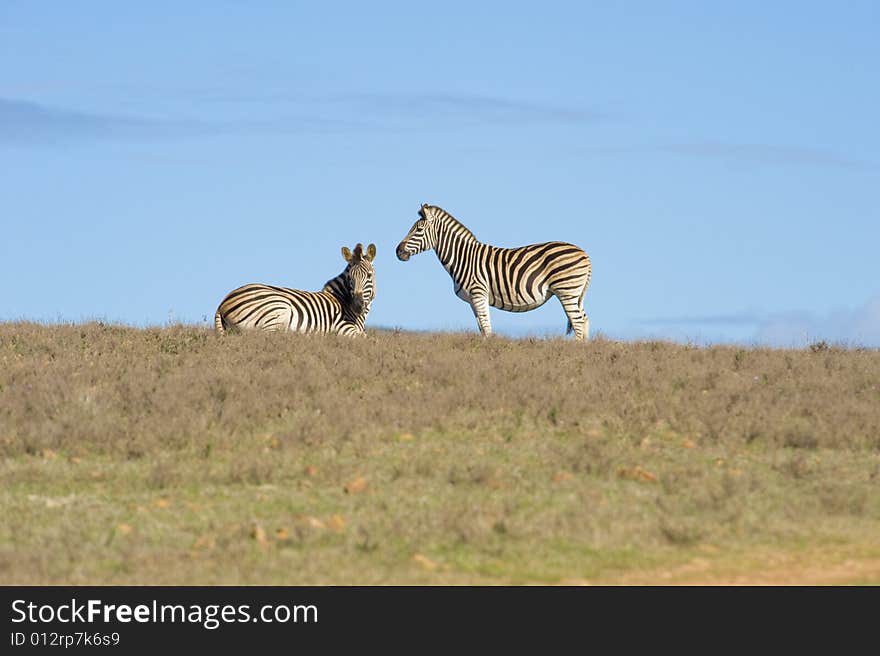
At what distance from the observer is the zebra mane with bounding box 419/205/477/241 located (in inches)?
1198

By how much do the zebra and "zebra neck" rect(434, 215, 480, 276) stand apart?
4.41 meters

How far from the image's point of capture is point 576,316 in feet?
95.2

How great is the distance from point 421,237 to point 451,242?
81cm

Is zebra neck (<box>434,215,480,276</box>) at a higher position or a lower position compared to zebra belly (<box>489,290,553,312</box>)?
higher

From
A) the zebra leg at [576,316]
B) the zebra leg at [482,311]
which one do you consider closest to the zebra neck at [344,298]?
the zebra leg at [482,311]

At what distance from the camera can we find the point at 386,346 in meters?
22.0

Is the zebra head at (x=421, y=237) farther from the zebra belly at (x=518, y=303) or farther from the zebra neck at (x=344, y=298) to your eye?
the zebra neck at (x=344, y=298)

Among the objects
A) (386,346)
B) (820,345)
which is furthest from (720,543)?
(820,345)

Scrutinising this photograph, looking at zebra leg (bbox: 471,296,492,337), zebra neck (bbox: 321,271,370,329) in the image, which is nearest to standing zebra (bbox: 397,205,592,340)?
zebra leg (bbox: 471,296,492,337)

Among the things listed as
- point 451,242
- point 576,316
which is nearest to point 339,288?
point 451,242

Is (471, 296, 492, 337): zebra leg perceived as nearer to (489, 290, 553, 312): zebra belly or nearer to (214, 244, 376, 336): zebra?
(489, 290, 553, 312): zebra belly

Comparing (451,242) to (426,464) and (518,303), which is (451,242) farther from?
(426,464)
